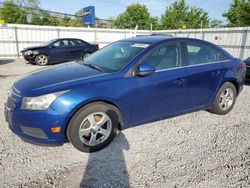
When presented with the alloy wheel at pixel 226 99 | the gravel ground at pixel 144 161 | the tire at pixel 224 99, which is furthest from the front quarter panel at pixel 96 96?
the alloy wheel at pixel 226 99

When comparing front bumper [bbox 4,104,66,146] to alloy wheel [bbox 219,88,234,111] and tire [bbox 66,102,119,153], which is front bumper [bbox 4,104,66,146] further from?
alloy wheel [bbox 219,88,234,111]

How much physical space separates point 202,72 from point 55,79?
2496 millimetres

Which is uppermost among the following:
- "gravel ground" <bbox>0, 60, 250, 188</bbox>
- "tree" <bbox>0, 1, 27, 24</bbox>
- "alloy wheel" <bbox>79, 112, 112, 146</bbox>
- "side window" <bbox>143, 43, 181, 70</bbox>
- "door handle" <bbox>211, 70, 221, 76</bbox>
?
"tree" <bbox>0, 1, 27, 24</bbox>

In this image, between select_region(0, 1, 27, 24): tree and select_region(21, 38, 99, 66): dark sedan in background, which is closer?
select_region(21, 38, 99, 66): dark sedan in background

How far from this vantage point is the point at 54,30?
15547mm

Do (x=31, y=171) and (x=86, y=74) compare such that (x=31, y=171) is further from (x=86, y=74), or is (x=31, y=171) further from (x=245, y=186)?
(x=245, y=186)

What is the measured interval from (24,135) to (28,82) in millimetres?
734

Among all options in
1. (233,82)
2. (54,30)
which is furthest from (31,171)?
(54,30)

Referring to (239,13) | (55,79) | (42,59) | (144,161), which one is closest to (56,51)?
(42,59)

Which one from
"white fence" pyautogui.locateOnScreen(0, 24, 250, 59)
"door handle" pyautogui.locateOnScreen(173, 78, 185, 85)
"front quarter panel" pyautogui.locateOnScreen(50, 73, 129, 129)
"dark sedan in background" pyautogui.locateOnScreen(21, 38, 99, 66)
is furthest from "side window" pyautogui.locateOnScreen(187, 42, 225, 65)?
"white fence" pyautogui.locateOnScreen(0, 24, 250, 59)

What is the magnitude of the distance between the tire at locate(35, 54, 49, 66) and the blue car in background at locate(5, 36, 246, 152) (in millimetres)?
7852

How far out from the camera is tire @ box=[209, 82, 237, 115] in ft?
13.8

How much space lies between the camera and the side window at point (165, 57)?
3312 mm

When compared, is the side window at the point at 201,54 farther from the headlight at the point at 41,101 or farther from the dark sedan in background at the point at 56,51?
the dark sedan in background at the point at 56,51
